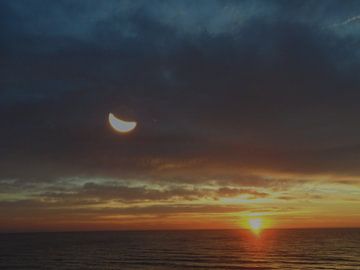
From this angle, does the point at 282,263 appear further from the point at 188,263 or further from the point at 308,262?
the point at 188,263

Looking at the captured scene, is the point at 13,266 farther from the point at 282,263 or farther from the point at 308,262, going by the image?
the point at 308,262

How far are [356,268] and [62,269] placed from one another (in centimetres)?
5305

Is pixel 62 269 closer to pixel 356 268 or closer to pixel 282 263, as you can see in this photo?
pixel 282 263

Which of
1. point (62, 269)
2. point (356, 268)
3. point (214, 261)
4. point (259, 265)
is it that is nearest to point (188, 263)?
point (214, 261)

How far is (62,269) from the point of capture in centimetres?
7581

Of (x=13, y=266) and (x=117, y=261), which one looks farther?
(x=117, y=261)

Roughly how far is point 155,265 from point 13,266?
2842cm

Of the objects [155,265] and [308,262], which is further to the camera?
[308,262]

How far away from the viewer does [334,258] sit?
90938 mm

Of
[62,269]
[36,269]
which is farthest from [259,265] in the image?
[36,269]

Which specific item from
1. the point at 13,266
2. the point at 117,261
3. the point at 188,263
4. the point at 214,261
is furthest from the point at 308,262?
the point at 13,266

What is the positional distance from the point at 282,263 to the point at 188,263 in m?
18.7

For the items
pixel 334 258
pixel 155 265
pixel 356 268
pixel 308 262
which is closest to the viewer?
pixel 356 268

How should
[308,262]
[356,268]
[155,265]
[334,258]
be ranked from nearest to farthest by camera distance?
[356,268], [155,265], [308,262], [334,258]
